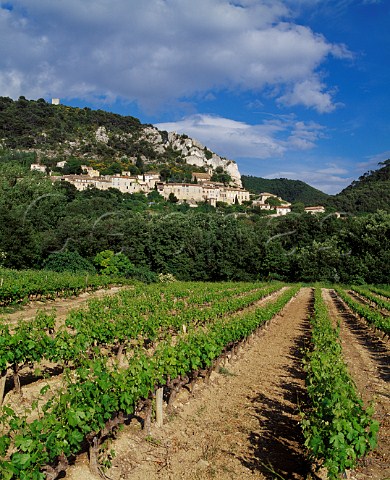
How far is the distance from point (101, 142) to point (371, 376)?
416 ft

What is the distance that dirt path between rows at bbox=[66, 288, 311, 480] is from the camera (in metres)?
5.29

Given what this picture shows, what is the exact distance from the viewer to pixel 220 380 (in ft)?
30.7

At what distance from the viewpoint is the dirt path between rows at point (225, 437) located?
5293mm

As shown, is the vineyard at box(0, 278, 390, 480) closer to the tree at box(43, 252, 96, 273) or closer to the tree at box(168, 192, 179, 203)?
the tree at box(43, 252, 96, 273)

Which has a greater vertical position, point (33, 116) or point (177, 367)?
point (33, 116)

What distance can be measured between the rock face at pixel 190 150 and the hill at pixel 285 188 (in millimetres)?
11225

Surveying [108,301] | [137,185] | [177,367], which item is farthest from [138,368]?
[137,185]

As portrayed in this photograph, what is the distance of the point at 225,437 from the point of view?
20.8ft

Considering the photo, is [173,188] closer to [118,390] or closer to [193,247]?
[193,247]

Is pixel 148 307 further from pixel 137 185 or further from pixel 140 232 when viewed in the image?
pixel 137 185

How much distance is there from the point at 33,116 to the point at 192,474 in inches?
5241

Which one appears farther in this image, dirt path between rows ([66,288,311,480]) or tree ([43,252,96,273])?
tree ([43,252,96,273])

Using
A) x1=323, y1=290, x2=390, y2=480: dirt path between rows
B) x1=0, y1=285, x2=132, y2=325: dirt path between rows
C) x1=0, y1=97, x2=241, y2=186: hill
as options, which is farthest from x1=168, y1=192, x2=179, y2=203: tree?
x1=323, y1=290, x2=390, y2=480: dirt path between rows

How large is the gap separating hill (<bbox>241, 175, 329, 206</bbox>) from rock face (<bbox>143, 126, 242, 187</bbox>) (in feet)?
36.8
